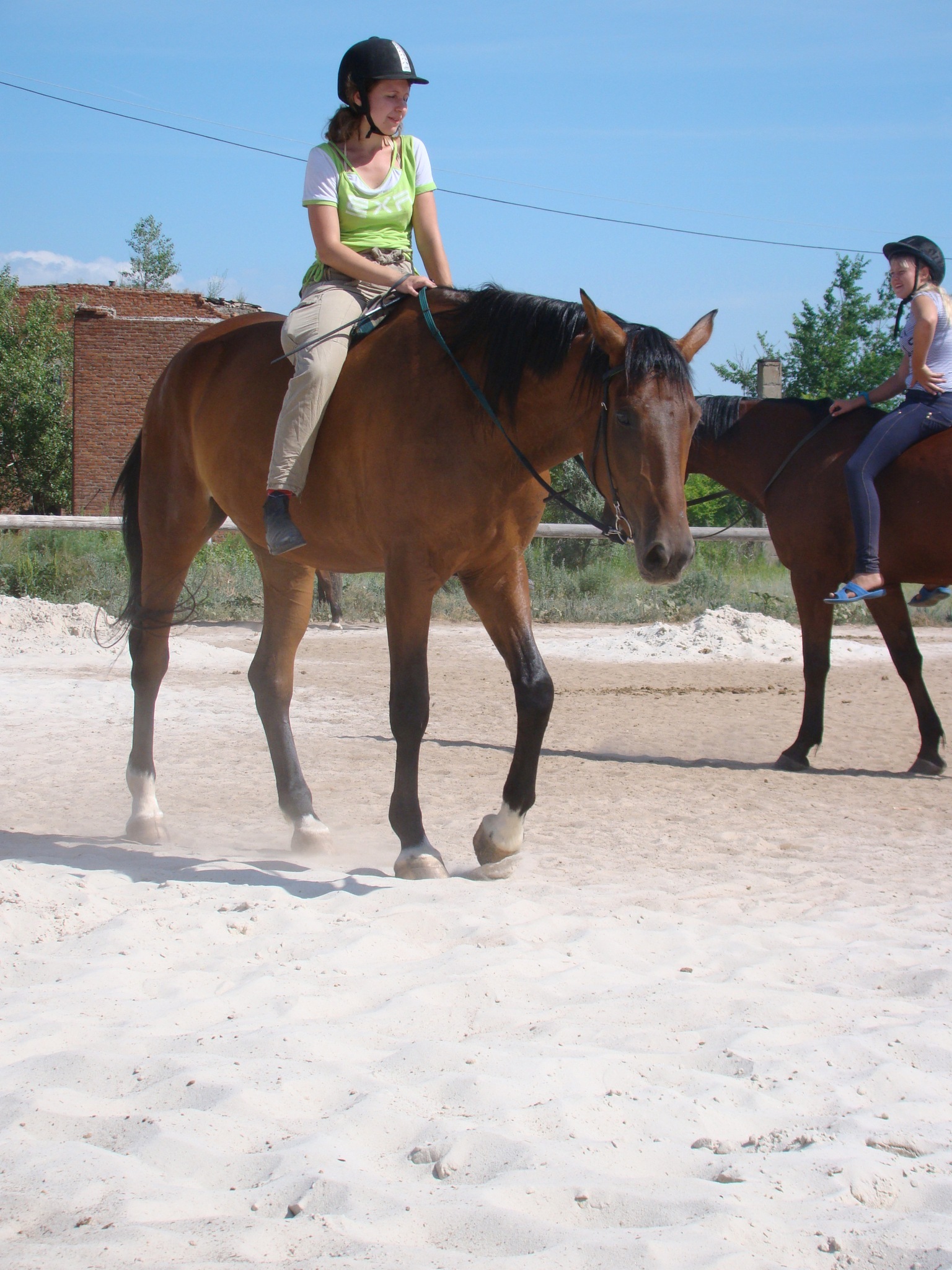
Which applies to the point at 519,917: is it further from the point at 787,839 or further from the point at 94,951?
the point at 787,839

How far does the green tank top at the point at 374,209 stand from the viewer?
4273 mm

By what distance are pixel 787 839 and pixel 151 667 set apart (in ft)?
10.0

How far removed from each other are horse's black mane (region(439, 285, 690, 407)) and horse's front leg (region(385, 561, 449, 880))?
73cm

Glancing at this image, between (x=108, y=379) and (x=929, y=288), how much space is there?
23984mm

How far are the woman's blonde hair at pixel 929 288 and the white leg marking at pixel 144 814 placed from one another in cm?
485

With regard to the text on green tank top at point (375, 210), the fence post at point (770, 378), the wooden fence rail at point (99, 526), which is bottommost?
the wooden fence rail at point (99, 526)

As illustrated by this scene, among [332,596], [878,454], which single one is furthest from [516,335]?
[332,596]

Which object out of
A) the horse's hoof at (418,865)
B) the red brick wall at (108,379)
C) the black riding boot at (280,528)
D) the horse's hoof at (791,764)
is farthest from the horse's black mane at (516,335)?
the red brick wall at (108,379)

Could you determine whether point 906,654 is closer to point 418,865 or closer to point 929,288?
point 929,288

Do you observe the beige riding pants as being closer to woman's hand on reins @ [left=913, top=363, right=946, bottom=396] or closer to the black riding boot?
the black riding boot

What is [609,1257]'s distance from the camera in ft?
5.83

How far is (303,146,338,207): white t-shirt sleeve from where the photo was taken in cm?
421

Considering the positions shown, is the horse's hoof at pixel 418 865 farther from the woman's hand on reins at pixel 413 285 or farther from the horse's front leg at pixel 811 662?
the horse's front leg at pixel 811 662

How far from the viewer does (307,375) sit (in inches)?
Answer: 162
